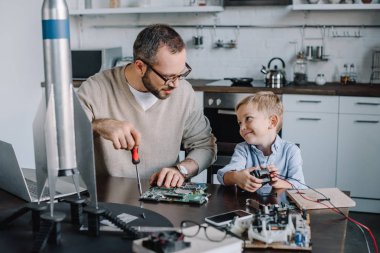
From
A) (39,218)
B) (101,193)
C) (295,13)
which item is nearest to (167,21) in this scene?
(295,13)

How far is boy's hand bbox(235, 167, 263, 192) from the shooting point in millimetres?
1785

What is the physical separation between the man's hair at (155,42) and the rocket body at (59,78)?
94 cm

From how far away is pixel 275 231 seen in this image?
1.32m

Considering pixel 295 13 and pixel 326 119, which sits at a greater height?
pixel 295 13

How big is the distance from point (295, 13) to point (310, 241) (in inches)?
140

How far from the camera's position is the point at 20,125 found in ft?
16.6

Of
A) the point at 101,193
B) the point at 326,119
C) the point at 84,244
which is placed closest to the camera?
the point at 84,244

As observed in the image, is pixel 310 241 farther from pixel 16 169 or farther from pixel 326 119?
pixel 326 119

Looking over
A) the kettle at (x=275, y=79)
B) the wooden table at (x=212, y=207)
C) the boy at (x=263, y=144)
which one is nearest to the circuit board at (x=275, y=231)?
the wooden table at (x=212, y=207)

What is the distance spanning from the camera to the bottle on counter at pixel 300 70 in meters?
4.40

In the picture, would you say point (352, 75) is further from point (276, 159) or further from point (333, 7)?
point (276, 159)

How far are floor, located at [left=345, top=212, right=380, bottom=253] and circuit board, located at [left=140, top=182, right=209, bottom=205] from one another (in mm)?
1697

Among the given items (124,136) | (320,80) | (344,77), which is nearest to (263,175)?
(124,136)

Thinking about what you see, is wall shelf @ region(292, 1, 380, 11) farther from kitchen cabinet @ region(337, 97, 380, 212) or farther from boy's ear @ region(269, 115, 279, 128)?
boy's ear @ region(269, 115, 279, 128)
